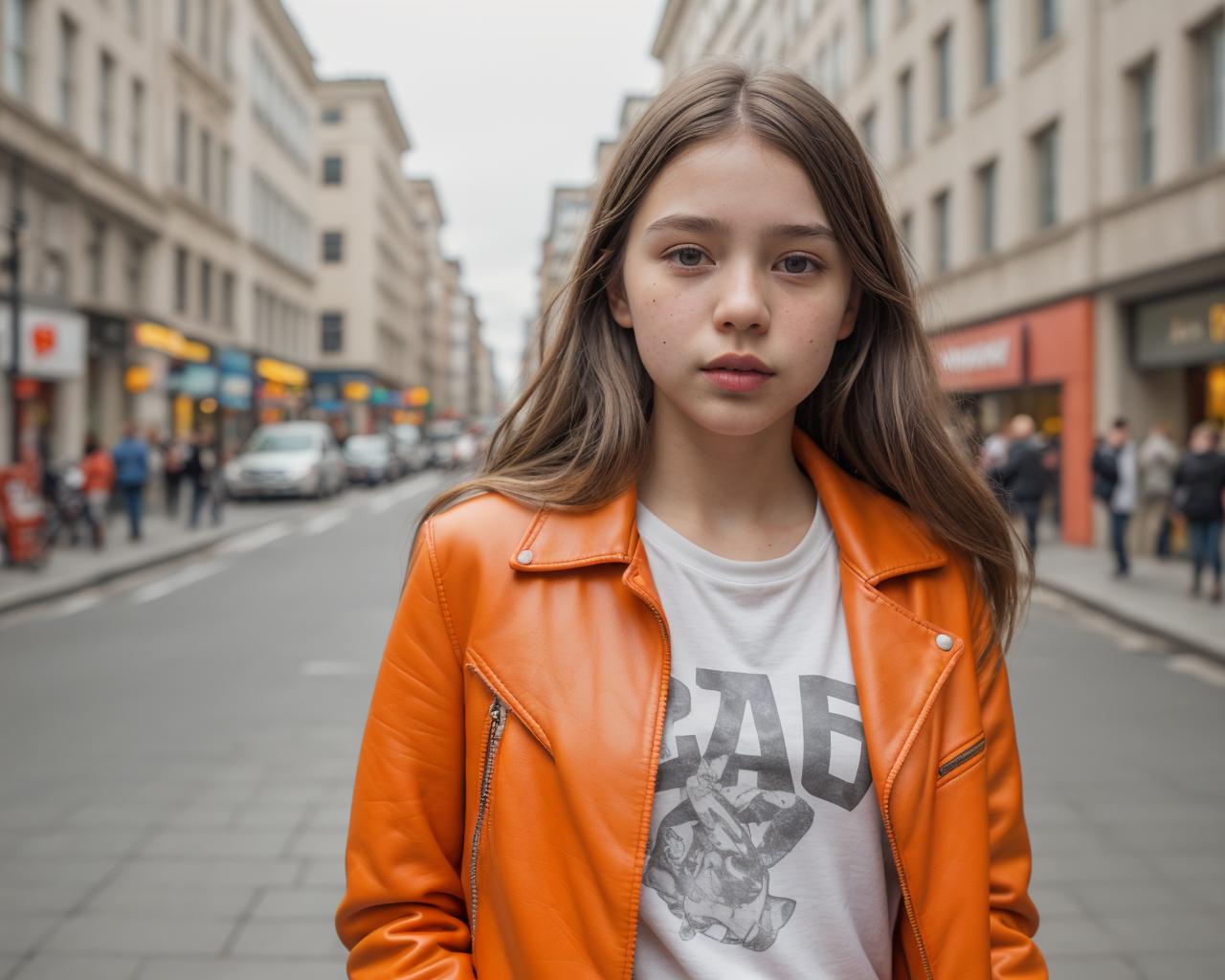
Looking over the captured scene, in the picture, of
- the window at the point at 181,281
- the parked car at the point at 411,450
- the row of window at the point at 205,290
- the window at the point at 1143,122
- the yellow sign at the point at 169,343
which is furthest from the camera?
the parked car at the point at 411,450

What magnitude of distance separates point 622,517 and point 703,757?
33 centimetres

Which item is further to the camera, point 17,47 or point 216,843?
point 17,47

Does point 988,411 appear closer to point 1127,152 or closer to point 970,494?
point 1127,152

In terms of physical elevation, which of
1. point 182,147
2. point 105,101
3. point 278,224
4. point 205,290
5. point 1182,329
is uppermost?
point 278,224

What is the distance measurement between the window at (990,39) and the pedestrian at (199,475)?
15914 millimetres

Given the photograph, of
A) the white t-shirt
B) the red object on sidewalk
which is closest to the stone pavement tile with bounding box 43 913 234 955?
the white t-shirt

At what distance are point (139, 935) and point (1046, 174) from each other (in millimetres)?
19973

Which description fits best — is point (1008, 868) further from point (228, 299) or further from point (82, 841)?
point (228, 299)

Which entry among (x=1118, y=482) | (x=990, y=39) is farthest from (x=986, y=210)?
(x=1118, y=482)

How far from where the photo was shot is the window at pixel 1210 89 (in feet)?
49.6

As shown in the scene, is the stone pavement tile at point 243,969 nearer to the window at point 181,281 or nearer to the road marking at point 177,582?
the road marking at point 177,582

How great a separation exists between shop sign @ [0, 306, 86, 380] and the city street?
19.5ft

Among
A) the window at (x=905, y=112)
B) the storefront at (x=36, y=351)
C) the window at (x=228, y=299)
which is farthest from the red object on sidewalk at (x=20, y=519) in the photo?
the window at (x=228, y=299)

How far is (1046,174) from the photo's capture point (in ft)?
67.4
